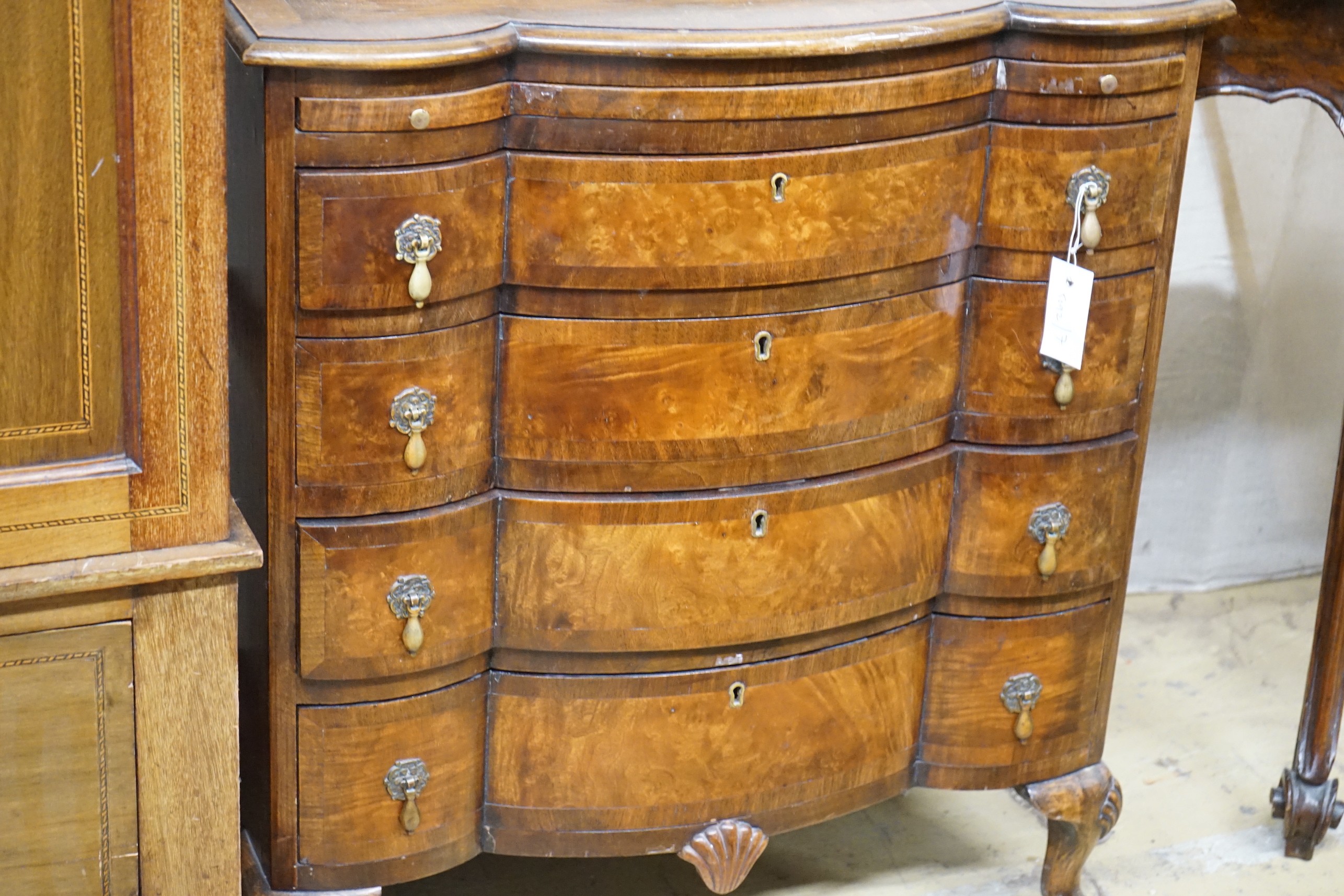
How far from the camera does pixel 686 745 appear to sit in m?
1.90

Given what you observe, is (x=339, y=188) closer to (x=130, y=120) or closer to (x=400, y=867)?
(x=130, y=120)

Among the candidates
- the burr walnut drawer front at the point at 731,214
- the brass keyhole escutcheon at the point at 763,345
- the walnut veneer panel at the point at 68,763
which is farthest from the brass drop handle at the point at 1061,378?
the walnut veneer panel at the point at 68,763

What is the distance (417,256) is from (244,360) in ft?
0.81

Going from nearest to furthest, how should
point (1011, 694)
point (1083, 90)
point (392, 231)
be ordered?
point (392, 231), point (1083, 90), point (1011, 694)

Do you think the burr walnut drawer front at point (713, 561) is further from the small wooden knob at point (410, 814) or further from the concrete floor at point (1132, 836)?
the concrete floor at point (1132, 836)

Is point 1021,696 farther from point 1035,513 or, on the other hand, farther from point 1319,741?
point 1319,741

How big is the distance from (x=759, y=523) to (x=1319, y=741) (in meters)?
1.05

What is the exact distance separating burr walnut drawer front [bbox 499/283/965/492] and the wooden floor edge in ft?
1.09

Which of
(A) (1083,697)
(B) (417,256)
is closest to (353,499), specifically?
(B) (417,256)

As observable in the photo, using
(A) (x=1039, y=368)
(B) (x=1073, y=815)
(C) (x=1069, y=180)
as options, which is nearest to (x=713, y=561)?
(A) (x=1039, y=368)

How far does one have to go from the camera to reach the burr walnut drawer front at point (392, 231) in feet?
5.10

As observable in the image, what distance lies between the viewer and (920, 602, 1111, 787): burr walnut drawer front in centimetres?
203

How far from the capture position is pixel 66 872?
1.54m

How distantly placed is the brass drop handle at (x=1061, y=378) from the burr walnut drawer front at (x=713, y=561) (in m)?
0.14
